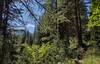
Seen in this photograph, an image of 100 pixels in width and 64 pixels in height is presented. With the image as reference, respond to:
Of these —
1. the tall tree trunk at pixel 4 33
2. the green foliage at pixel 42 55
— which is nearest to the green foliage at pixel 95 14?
the green foliage at pixel 42 55

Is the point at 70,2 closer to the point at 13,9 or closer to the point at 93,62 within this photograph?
the point at 93,62

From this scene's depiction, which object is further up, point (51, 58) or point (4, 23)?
point (4, 23)

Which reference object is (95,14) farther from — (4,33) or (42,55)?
(4,33)

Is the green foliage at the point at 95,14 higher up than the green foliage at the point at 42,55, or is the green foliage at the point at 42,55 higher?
the green foliage at the point at 95,14

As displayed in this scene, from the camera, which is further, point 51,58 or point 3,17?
point 51,58

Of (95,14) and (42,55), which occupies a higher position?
(95,14)

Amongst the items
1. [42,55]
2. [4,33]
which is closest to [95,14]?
[42,55]

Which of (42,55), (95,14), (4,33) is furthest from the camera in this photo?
(95,14)

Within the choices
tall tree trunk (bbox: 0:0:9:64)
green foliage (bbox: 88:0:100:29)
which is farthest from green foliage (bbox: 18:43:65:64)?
green foliage (bbox: 88:0:100:29)

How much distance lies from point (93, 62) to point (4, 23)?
872cm

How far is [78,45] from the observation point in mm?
26109

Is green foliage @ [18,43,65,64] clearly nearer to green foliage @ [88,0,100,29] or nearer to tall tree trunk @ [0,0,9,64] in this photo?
tall tree trunk @ [0,0,9,64]

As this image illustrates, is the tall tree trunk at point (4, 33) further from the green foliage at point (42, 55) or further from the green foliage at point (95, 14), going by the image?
the green foliage at point (95, 14)

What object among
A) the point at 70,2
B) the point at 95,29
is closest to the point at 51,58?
the point at 70,2
